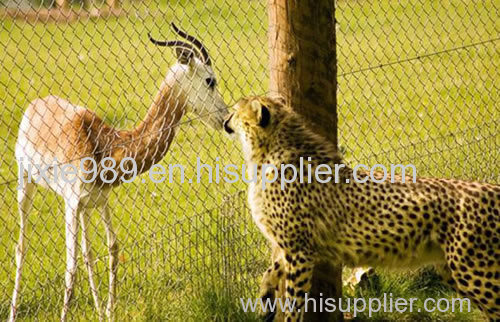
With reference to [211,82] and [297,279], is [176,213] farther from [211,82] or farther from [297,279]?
[297,279]

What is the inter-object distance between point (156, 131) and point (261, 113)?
1.40 m

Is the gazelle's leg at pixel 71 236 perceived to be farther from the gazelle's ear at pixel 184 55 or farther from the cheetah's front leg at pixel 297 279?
the cheetah's front leg at pixel 297 279

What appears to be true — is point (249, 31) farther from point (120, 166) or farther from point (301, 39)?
point (301, 39)

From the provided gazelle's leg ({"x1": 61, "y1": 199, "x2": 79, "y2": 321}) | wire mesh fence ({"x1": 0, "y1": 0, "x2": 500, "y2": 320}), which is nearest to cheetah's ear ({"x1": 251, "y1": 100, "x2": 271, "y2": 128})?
wire mesh fence ({"x1": 0, "y1": 0, "x2": 500, "y2": 320})

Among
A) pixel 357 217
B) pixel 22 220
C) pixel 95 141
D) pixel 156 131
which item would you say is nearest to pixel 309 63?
pixel 357 217

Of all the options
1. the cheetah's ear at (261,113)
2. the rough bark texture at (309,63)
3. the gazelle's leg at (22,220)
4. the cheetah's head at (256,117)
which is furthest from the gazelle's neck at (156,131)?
the rough bark texture at (309,63)

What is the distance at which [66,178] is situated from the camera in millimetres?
5562

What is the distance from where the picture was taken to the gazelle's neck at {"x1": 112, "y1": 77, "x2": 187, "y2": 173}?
Result: 18.9 ft

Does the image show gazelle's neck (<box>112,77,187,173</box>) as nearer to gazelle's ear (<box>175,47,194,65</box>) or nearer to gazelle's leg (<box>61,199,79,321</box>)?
gazelle's ear (<box>175,47,194,65</box>)

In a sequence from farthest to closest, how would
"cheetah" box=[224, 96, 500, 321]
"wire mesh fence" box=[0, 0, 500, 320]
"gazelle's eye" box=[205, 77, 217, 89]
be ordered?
"gazelle's eye" box=[205, 77, 217, 89], "wire mesh fence" box=[0, 0, 500, 320], "cheetah" box=[224, 96, 500, 321]

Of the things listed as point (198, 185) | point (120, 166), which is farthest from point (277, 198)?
point (198, 185)

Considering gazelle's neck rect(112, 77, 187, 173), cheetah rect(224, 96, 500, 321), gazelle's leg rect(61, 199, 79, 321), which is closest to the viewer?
cheetah rect(224, 96, 500, 321)

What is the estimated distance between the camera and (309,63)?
4637 mm

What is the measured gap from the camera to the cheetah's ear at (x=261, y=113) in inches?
180
